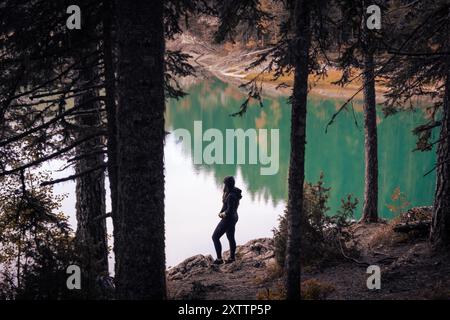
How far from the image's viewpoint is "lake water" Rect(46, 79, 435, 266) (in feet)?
74.7

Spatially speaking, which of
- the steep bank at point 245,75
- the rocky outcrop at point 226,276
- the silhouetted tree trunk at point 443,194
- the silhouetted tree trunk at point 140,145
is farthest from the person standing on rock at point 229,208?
the steep bank at point 245,75

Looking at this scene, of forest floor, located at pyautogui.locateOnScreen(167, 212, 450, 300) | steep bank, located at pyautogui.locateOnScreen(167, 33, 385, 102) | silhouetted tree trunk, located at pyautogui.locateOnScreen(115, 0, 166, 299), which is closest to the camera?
silhouetted tree trunk, located at pyautogui.locateOnScreen(115, 0, 166, 299)

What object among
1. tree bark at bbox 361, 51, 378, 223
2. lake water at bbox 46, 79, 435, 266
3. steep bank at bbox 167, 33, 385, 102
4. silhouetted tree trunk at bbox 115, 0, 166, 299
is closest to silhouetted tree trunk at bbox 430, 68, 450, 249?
tree bark at bbox 361, 51, 378, 223

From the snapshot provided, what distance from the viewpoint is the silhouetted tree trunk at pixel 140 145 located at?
16.8 feet

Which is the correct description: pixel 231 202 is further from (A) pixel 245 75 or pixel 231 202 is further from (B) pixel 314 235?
(A) pixel 245 75

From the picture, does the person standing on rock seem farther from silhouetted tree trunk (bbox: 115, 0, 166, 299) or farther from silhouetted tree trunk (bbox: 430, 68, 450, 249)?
silhouetted tree trunk (bbox: 115, 0, 166, 299)

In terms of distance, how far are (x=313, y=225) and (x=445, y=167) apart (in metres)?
3.01

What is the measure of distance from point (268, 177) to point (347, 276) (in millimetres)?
27795

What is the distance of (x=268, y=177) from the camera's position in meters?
36.3

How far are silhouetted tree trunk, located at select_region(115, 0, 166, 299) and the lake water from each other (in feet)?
→ 31.1

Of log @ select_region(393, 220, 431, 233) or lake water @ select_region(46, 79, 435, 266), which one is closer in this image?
log @ select_region(393, 220, 431, 233)

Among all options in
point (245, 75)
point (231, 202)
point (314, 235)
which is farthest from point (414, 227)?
point (245, 75)
